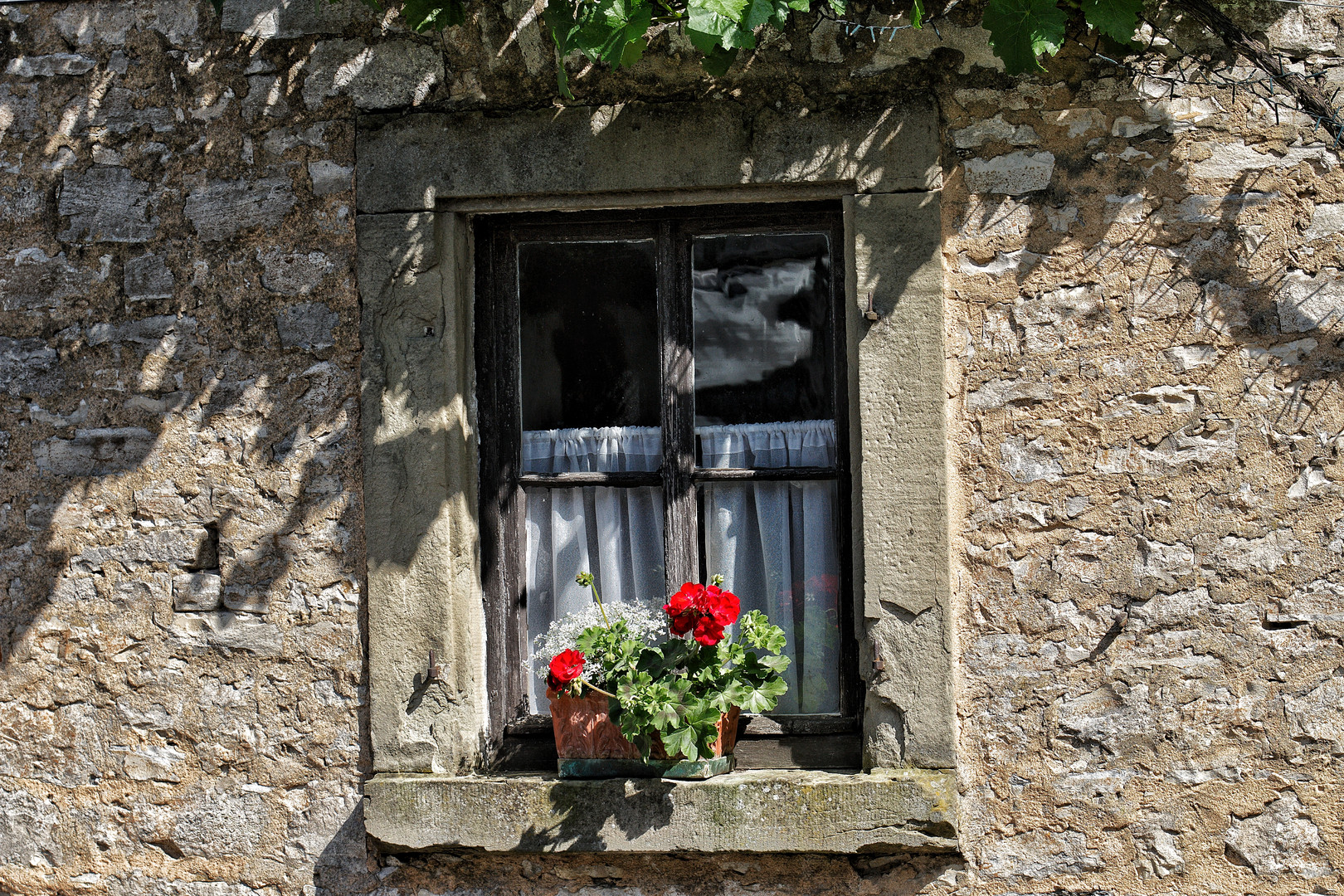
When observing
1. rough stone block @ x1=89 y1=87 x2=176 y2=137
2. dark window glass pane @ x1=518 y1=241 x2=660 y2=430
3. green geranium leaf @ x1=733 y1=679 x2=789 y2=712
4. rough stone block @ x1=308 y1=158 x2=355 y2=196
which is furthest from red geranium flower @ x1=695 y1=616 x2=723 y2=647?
rough stone block @ x1=89 y1=87 x2=176 y2=137

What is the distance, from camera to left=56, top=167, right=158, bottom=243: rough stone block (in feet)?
8.88

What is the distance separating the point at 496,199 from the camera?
8.79 feet

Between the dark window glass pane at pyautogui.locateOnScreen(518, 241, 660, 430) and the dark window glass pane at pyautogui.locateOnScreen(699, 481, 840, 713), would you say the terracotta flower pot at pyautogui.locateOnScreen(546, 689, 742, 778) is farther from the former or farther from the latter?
the dark window glass pane at pyautogui.locateOnScreen(518, 241, 660, 430)

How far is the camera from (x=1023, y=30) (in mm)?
2338

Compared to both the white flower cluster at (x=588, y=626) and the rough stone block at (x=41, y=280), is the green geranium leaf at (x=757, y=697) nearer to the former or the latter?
the white flower cluster at (x=588, y=626)

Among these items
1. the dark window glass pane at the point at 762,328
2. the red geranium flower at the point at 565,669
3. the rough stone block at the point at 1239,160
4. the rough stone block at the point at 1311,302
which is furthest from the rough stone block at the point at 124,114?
the rough stone block at the point at 1311,302

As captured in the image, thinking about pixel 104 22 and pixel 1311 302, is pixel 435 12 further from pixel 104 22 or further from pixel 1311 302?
pixel 1311 302

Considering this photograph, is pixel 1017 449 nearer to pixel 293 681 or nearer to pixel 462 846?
pixel 462 846

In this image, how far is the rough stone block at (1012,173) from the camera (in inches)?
99.3

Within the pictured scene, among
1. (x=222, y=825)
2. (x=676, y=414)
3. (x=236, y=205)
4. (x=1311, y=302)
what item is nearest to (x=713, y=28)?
(x=676, y=414)

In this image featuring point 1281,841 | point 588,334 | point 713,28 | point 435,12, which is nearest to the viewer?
point 713,28

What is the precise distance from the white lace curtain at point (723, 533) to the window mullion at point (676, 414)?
49mm

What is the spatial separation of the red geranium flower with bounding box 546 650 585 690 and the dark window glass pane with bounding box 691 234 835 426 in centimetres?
74

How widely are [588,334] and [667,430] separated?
14.0 inches
